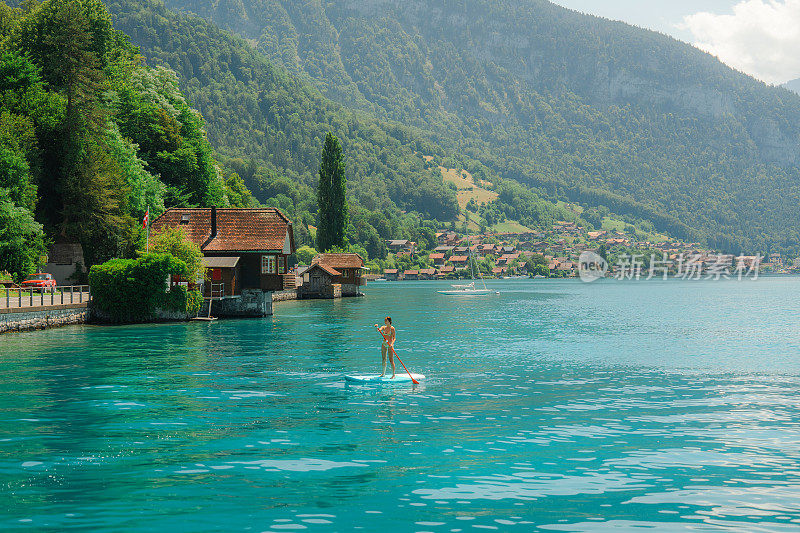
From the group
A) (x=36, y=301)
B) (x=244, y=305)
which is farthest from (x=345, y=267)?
(x=36, y=301)

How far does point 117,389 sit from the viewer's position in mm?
30266

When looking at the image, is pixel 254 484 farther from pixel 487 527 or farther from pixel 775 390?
pixel 775 390

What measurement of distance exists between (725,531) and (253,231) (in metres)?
69.0

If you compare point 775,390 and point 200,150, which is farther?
point 200,150

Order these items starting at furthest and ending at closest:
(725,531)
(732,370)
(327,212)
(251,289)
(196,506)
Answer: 1. (327,212)
2. (251,289)
3. (732,370)
4. (196,506)
5. (725,531)

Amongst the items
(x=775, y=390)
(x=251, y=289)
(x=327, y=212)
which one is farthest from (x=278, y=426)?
(x=327, y=212)

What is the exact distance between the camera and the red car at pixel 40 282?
65.8 metres

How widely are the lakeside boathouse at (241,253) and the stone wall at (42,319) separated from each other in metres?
14.6

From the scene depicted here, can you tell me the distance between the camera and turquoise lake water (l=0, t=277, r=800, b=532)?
14.8m

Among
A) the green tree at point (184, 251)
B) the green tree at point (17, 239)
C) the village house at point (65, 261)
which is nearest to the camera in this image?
the green tree at point (17, 239)

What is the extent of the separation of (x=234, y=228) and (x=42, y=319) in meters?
26.2

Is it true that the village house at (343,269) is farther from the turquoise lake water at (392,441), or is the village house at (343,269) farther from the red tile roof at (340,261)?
the turquoise lake water at (392,441)

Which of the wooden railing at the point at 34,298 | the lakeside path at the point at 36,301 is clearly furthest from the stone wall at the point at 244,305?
the lakeside path at the point at 36,301

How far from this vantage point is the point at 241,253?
7769 cm
